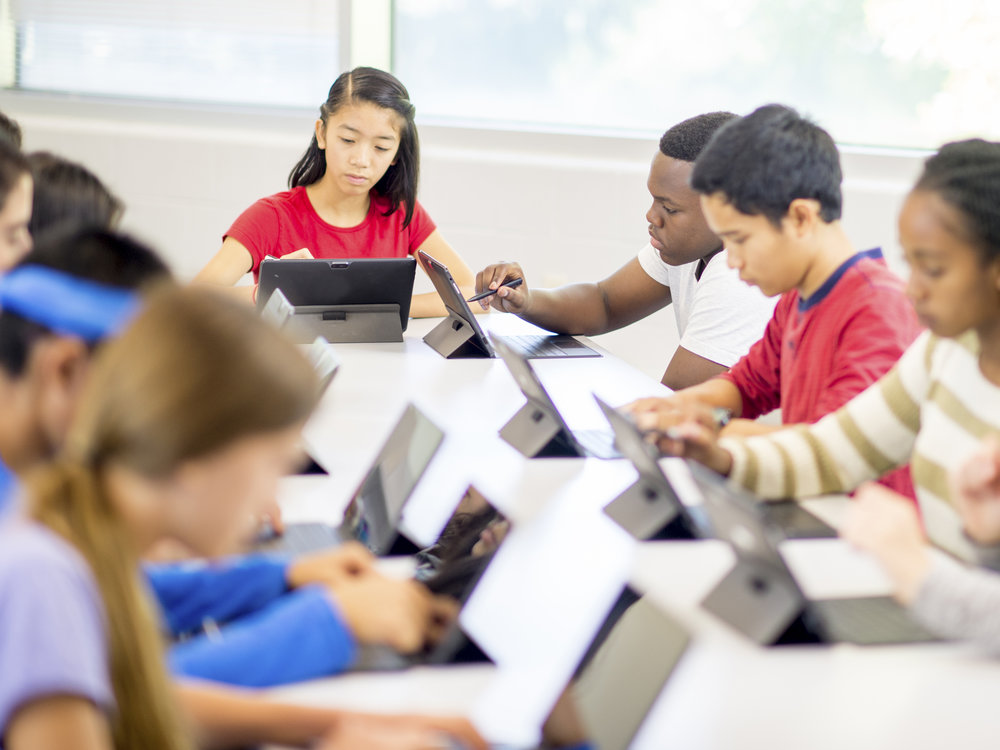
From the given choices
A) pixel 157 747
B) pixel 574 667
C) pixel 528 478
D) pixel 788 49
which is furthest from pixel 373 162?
pixel 157 747

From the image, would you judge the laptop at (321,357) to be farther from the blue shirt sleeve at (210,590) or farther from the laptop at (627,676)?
the laptop at (627,676)

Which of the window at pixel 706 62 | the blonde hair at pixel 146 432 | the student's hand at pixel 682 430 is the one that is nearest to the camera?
the blonde hair at pixel 146 432

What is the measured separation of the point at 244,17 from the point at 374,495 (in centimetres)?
314

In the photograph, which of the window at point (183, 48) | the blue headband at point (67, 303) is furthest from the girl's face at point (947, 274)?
the window at point (183, 48)

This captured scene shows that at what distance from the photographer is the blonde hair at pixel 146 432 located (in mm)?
713

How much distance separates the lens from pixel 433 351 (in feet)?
7.80

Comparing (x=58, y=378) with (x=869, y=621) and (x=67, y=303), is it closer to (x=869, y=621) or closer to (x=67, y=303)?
(x=67, y=303)

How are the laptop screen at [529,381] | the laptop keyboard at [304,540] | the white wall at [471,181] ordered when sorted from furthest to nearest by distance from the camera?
the white wall at [471,181]
the laptop screen at [529,381]
the laptop keyboard at [304,540]

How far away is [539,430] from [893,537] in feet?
2.23

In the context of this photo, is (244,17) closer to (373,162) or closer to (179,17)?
→ (179,17)

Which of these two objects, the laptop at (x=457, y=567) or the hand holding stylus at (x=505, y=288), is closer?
the laptop at (x=457, y=567)

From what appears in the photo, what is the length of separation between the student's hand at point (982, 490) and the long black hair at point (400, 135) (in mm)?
1818

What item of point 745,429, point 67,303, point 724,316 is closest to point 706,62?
point 724,316

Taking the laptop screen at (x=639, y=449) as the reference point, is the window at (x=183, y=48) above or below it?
above
